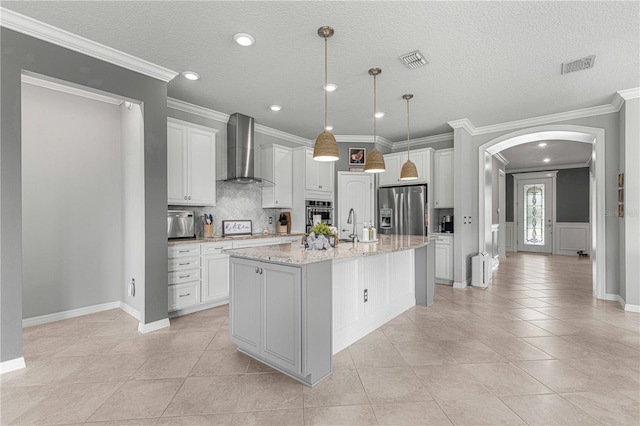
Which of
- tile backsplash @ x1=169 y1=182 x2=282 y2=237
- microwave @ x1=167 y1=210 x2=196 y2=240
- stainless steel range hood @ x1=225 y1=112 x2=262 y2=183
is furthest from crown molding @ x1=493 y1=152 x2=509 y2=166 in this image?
microwave @ x1=167 y1=210 x2=196 y2=240

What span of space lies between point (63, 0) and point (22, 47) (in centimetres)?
62

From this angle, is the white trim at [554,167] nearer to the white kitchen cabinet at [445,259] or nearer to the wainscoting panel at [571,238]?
the wainscoting panel at [571,238]

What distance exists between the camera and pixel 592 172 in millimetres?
4941

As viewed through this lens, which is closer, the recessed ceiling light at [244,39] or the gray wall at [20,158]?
the gray wall at [20,158]

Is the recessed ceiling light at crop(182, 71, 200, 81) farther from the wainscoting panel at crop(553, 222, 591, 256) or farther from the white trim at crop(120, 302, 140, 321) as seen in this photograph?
the wainscoting panel at crop(553, 222, 591, 256)

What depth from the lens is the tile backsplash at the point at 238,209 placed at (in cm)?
463

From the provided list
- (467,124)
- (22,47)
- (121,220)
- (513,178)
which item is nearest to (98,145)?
(121,220)

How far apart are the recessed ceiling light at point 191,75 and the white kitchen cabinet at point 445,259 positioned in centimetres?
443

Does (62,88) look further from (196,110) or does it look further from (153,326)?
(153,326)

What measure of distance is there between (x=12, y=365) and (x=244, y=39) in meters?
3.27

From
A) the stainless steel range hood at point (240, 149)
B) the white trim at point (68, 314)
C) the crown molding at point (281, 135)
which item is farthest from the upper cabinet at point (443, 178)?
the white trim at point (68, 314)

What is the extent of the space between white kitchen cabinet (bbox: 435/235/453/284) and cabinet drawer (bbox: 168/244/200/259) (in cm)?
397

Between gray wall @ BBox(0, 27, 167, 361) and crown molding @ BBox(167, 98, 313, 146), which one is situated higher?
crown molding @ BBox(167, 98, 313, 146)

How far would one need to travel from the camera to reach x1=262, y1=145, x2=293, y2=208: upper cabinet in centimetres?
516
